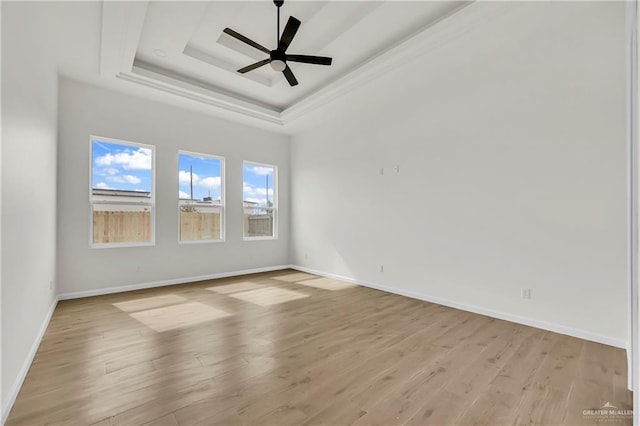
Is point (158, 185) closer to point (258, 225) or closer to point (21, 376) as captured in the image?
point (258, 225)

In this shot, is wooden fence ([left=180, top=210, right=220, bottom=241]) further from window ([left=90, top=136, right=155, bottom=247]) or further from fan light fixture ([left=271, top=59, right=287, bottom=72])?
fan light fixture ([left=271, top=59, right=287, bottom=72])

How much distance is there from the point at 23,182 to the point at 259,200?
433 cm

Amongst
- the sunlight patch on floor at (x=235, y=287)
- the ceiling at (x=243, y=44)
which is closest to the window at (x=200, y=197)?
the sunlight patch on floor at (x=235, y=287)

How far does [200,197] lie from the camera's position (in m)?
5.53

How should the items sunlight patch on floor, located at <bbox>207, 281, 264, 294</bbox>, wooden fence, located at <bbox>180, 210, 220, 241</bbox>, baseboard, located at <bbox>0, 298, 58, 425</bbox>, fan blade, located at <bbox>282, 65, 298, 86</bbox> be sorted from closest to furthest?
1. baseboard, located at <bbox>0, 298, 58, 425</bbox>
2. fan blade, located at <bbox>282, 65, 298, 86</bbox>
3. sunlight patch on floor, located at <bbox>207, 281, 264, 294</bbox>
4. wooden fence, located at <bbox>180, 210, 220, 241</bbox>

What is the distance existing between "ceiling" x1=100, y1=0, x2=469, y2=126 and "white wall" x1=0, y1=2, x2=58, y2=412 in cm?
77

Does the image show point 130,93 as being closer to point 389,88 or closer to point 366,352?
point 389,88

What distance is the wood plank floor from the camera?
1788 mm

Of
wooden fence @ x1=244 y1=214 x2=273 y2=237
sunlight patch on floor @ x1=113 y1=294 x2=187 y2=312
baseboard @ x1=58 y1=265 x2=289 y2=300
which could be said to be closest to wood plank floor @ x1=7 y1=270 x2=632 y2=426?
sunlight patch on floor @ x1=113 y1=294 x2=187 y2=312

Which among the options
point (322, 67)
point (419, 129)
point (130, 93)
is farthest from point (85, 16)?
point (419, 129)

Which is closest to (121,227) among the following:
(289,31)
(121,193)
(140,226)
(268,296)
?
(140,226)

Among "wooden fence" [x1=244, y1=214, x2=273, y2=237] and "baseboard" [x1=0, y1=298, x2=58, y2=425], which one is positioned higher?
"wooden fence" [x1=244, y1=214, x2=273, y2=237]

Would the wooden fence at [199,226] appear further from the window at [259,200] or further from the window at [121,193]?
the window at [259,200]

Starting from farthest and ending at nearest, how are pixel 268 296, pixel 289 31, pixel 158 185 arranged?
1. pixel 158 185
2. pixel 268 296
3. pixel 289 31
